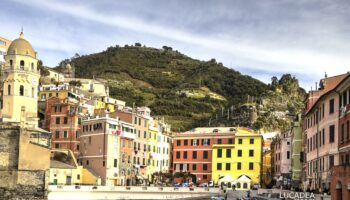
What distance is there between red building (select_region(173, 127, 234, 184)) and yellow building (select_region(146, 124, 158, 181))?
16.5ft

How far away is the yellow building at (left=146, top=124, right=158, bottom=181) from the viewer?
310ft

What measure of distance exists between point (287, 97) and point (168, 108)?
32545mm

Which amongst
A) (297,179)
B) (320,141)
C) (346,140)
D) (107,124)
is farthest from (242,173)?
(346,140)

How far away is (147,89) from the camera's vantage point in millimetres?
184875

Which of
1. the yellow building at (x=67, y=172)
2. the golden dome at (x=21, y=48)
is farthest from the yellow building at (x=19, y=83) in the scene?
the yellow building at (x=67, y=172)

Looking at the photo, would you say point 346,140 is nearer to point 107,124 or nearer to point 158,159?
point 107,124

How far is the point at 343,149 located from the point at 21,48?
57009mm

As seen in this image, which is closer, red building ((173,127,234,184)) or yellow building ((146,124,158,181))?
yellow building ((146,124,158,181))

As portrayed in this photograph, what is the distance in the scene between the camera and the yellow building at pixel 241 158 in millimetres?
94750

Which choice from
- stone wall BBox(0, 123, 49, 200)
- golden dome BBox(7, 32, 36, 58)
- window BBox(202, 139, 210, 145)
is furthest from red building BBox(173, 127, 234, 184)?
stone wall BBox(0, 123, 49, 200)

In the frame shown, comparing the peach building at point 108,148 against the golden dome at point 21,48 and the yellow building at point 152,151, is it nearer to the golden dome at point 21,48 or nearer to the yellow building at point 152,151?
the yellow building at point 152,151

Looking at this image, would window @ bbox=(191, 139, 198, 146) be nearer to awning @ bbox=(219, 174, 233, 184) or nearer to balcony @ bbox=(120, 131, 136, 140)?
awning @ bbox=(219, 174, 233, 184)

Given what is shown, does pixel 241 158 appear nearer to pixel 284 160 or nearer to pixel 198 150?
pixel 198 150

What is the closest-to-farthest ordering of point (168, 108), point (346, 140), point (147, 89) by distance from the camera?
point (346, 140), point (168, 108), point (147, 89)
